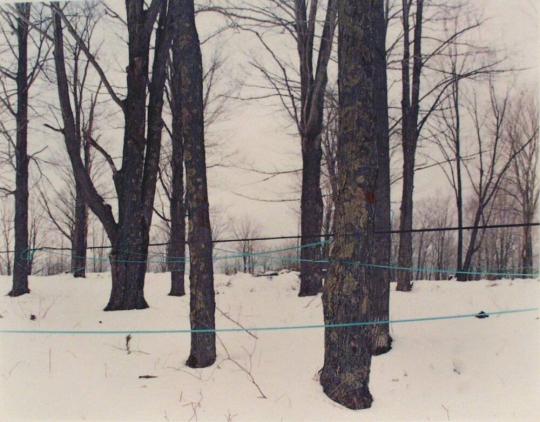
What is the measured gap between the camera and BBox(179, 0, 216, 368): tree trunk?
4.54 m

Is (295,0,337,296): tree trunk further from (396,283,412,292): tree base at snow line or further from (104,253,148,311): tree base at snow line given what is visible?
(104,253,148,311): tree base at snow line

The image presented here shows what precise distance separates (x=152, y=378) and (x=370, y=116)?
9.96ft

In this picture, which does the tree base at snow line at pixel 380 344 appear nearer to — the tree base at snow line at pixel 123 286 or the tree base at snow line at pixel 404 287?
the tree base at snow line at pixel 123 286

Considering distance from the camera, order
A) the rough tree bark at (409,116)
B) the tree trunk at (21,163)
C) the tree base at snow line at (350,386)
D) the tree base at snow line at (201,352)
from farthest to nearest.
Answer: the tree trunk at (21,163) → the rough tree bark at (409,116) → the tree base at snow line at (201,352) → the tree base at snow line at (350,386)

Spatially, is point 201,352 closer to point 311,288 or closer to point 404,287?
point 311,288

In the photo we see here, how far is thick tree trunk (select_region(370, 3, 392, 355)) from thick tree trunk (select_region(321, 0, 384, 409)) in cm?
129

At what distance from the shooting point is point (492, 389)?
13.8 feet

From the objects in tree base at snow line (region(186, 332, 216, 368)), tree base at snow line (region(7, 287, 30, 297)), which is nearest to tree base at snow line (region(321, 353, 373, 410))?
tree base at snow line (region(186, 332, 216, 368))

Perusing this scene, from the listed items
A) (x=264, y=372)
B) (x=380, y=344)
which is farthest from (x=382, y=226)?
(x=264, y=372)

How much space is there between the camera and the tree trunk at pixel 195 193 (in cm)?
454

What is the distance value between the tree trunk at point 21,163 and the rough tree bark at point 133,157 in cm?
337

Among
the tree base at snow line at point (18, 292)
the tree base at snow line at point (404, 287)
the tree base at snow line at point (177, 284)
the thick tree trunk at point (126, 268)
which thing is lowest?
the tree base at snow line at point (18, 292)

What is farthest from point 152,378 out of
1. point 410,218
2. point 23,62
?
point 23,62

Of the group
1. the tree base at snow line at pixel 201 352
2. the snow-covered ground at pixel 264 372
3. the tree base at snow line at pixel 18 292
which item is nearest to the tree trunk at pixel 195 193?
the tree base at snow line at pixel 201 352
